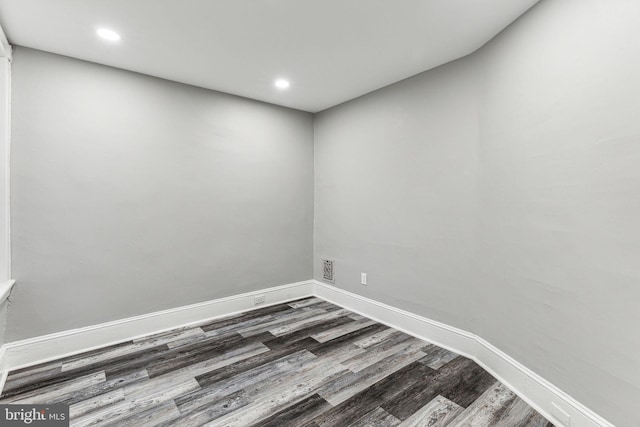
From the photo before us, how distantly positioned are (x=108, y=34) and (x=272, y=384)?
9.13 feet

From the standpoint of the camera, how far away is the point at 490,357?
7.45 ft

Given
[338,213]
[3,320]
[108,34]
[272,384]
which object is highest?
[108,34]

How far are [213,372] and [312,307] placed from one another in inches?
62.7

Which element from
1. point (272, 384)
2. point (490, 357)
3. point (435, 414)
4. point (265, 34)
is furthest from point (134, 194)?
point (490, 357)

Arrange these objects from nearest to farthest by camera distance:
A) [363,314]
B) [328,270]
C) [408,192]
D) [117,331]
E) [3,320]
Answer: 1. [3,320]
2. [117,331]
3. [408,192]
4. [363,314]
5. [328,270]


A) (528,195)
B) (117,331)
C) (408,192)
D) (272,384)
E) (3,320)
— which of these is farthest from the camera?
(408,192)

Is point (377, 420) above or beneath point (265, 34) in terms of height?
beneath

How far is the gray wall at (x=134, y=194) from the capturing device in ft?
7.83

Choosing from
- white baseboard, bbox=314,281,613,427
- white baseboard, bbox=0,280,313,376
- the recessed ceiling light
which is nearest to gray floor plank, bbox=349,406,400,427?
white baseboard, bbox=314,281,613,427

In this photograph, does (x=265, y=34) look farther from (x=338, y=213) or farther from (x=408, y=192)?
(x=338, y=213)

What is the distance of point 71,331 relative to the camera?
2.52 metres

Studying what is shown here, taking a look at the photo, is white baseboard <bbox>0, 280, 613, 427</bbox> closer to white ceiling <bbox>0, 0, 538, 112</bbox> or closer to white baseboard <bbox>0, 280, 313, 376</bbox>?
white baseboard <bbox>0, 280, 313, 376</bbox>

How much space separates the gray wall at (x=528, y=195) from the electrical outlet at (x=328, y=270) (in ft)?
1.83

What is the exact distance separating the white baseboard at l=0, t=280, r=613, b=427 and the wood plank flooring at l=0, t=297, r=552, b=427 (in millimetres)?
82
